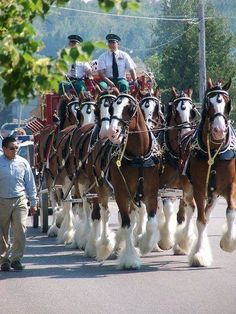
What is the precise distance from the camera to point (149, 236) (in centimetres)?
1536

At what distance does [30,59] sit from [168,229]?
1047 cm

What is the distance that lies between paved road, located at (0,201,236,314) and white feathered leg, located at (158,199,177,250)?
0.87 feet

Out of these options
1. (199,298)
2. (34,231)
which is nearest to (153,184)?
(199,298)

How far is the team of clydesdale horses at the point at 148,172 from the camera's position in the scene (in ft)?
48.9

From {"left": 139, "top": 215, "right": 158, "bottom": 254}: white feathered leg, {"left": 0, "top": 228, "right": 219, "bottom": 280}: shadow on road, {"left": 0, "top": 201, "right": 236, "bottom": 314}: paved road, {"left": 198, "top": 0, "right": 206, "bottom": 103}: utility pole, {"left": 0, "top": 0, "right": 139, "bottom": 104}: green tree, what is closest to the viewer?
{"left": 0, "top": 0, "right": 139, "bottom": 104}: green tree

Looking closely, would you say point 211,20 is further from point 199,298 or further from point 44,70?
point 44,70

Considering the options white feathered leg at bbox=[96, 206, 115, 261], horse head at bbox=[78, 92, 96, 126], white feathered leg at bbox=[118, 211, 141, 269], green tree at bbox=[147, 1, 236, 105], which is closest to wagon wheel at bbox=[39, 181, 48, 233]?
horse head at bbox=[78, 92, 96, 126]

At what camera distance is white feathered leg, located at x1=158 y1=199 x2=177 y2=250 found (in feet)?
56.2

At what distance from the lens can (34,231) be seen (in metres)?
22.5

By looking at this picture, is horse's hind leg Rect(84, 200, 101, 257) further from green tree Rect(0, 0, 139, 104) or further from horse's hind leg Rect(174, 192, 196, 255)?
green tree Rect(0, 0, 139, 104)

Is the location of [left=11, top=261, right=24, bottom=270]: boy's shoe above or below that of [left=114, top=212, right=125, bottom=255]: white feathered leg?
below

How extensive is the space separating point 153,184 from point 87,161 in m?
2.90

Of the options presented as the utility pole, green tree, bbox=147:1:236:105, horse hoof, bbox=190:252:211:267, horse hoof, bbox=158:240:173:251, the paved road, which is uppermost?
green tree, bbox=147:1:236:105

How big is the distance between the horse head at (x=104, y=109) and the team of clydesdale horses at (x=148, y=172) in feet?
0.04
